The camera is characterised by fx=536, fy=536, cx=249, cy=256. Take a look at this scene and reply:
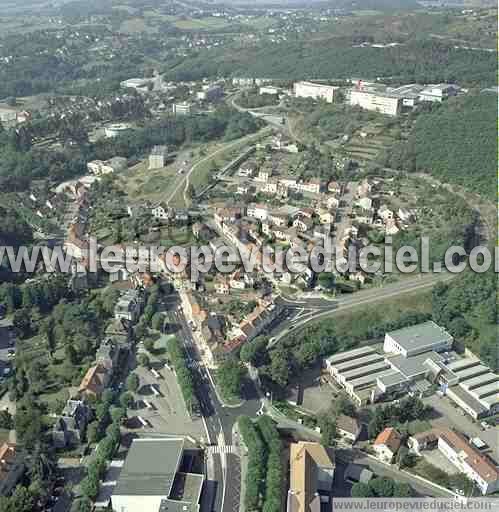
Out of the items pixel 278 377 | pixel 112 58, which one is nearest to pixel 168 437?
pixel 278 377

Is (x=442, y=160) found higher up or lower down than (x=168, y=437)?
higher up

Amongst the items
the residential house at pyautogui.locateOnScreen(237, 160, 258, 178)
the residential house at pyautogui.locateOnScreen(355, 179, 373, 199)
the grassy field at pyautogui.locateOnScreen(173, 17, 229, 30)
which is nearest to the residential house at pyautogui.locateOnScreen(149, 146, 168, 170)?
the residential house at pyautogui.locateOnScreen(237, 160, 258, 178)

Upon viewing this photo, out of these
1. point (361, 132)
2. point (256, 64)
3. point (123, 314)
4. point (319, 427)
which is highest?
point (256, 64)

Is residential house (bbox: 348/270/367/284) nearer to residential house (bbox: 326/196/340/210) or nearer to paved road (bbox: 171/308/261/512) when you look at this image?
residential house (bbox: 326/196/340/210)

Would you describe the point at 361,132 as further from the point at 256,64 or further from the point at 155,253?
the point at 256,64

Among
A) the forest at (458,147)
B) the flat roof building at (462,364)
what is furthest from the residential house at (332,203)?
the flat roof building at (462,364)

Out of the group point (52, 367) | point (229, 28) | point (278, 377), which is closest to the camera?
point (278, 377)

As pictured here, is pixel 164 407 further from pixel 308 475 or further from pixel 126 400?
pixel 308 475
